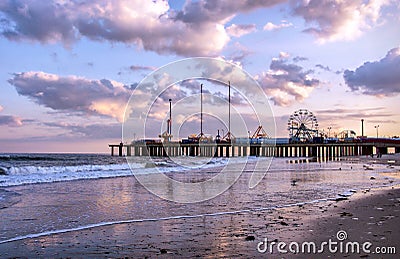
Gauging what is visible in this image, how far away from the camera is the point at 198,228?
7.96 metres

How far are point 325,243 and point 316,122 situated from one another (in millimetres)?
116403

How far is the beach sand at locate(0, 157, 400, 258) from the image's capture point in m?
6.16

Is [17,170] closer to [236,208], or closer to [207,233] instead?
[236,208]

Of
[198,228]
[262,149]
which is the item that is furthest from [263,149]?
[198,228]

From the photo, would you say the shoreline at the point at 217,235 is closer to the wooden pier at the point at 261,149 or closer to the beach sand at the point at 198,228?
the beach sand at the point at 198,228

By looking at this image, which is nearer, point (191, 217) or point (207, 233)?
point (207, 233)

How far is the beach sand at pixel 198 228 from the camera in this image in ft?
20.2

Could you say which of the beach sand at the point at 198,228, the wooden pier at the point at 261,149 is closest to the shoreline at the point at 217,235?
the beach sand at the point at 198,228

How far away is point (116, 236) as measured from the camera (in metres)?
7.34

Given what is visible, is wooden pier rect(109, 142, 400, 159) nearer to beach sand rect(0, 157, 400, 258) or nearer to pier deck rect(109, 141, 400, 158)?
pier deck rect(109, 141, 400, 158)

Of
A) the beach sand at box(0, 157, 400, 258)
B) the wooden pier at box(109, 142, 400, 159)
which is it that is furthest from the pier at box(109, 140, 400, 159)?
the beach sand at box(0, 157, 400, 258)

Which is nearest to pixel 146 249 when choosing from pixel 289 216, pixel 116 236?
pixel 116 236

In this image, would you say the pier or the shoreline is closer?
the shoreline

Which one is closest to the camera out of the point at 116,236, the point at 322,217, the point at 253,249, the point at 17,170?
the point at 253,249
